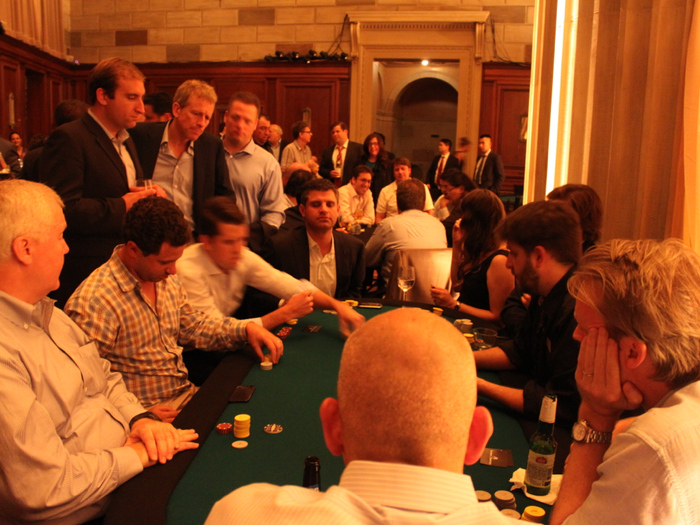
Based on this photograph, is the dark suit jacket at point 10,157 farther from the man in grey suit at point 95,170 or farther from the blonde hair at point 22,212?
the blonde hair at point 22,212

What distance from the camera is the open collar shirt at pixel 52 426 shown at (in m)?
1.35

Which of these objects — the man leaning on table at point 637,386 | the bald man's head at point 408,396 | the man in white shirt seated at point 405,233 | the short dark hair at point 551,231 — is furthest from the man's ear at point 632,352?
the man in white shirt seated at point 405,233

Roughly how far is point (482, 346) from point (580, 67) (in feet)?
8.99

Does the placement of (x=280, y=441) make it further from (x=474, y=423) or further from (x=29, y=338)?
(x=474, y=423)

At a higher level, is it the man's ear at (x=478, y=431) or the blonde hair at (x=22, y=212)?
the blonde hair at (x=22, y=212)

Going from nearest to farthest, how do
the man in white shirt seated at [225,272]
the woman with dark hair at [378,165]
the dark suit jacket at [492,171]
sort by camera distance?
the man in white shirt seated at [225,272] < the woman with dark hair at [378,165] < the dark suit jacket at [492,171]

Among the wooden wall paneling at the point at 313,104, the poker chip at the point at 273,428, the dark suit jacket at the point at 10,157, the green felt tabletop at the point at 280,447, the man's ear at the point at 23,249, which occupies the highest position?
the wooden wall paneling at the point at 313,104

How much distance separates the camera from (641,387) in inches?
50.4

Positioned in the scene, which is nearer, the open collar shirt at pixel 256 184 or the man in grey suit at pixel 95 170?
the man in grey suit at pixel 95 170

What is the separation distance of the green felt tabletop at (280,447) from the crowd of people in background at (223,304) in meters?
0.11

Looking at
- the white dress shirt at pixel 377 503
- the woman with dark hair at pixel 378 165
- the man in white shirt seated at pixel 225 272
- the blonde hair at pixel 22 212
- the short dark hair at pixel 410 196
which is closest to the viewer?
the white dress shirt at pixel 377 503

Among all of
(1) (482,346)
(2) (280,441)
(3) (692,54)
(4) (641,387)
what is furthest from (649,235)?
(2) (280,441)

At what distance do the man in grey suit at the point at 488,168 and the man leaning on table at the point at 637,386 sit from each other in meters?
8.06

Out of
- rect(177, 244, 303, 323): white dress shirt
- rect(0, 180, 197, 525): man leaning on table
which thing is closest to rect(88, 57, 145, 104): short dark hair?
rect(177, 244, 303, 323): white dress shirt
